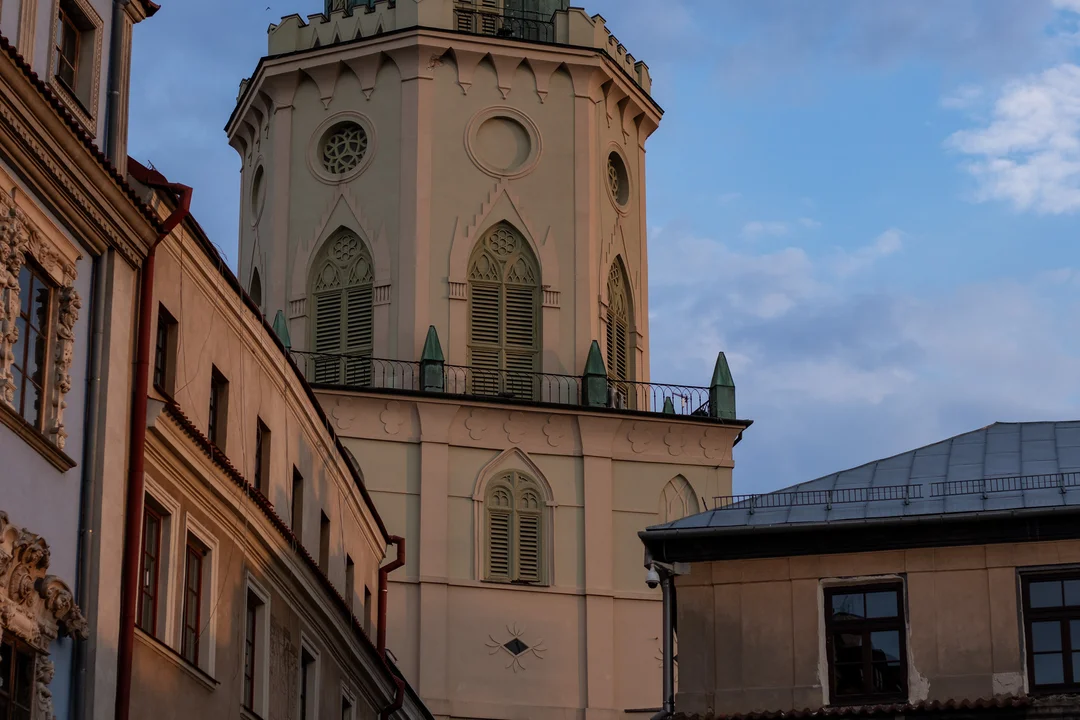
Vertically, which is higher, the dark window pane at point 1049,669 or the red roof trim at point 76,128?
the red roof trim at point 76,128

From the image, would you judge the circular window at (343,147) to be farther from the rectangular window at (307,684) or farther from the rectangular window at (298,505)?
the rectangular window at (307,684)

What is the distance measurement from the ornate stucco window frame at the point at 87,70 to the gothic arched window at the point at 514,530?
28.6m

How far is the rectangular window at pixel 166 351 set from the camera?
26.4m

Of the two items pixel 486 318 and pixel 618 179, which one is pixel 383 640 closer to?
pixel 486 318

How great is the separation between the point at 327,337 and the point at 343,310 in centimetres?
76

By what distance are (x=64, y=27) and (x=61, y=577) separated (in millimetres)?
6025

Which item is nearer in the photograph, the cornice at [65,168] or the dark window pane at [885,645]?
the cornice at [65,168]

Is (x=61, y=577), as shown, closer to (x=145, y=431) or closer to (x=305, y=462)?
(x=145, y=431)

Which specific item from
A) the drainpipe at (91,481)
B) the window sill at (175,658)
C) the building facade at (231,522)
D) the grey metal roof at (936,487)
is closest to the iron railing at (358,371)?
the building facade at (231,522)

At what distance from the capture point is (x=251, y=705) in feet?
98.9

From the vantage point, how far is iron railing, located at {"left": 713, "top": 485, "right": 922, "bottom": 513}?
107 ft

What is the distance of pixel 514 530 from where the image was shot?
52.9 metres

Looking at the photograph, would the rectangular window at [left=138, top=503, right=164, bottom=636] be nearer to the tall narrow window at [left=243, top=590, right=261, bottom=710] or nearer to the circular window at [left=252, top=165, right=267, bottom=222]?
the tall narrow window at [left=243, top=590, right=261, bottom=710]

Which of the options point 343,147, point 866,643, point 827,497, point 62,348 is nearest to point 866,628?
point 866,643
